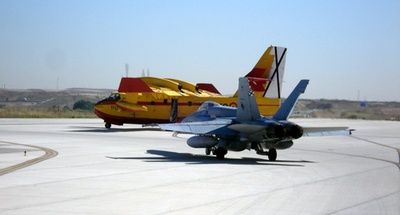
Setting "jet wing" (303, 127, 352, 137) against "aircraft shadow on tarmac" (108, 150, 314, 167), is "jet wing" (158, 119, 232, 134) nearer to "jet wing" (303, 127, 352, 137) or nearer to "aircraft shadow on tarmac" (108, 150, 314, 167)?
"aircraft shadow on tarmac" (108, 150, 314, 167)

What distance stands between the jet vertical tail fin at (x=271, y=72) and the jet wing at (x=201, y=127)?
16.8m

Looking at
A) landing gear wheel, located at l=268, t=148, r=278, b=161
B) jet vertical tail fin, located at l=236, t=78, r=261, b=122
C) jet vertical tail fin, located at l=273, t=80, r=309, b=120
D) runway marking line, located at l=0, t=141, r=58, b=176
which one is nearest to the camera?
runway marking line, located at l=0, t=141, r=58, b=176

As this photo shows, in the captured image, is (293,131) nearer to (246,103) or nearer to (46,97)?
(246,103)

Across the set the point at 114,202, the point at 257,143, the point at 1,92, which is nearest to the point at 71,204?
the point at 114,202

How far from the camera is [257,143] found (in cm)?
2414

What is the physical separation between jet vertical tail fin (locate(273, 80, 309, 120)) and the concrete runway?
1766mm

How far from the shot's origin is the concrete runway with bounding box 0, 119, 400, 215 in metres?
12.9

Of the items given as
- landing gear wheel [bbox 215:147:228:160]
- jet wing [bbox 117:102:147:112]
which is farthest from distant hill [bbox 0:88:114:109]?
landing gear wheel [bbox 215:147:228:160]

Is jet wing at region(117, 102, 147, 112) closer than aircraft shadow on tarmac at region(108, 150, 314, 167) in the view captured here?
No

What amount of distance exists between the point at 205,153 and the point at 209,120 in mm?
1537

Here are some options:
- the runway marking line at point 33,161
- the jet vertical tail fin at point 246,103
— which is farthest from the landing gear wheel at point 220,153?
the runway marking line at point 33,161

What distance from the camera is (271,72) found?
41469 mm

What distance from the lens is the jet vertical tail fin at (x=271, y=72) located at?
4116 cm

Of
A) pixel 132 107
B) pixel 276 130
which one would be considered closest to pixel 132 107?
pixel 132 107
